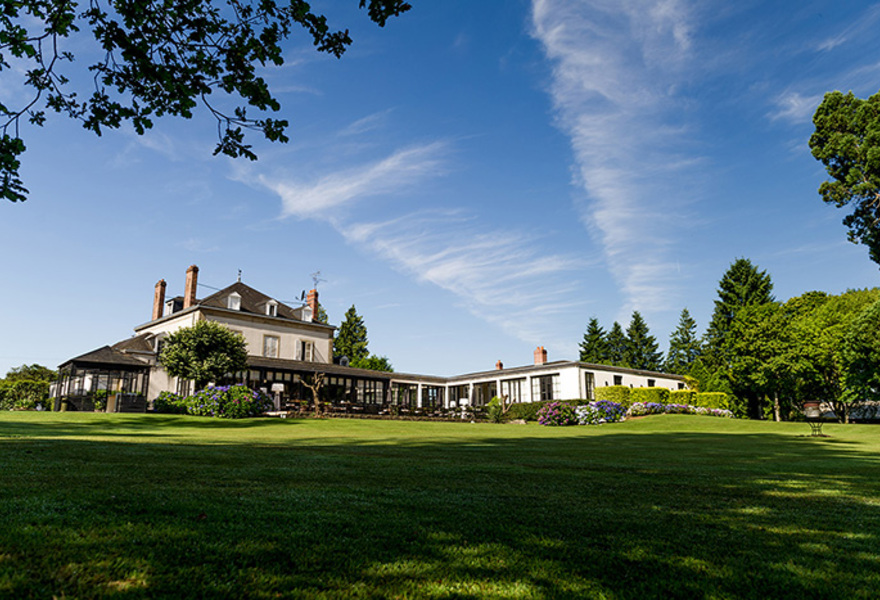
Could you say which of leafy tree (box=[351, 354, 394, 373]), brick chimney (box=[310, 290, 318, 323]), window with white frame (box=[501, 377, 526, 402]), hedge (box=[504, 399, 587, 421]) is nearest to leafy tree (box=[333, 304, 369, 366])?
leafy tree (box=[351, 354, 394, 373])

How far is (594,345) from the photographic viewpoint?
2854 inches

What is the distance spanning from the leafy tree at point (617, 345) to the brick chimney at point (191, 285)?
51.9 metres

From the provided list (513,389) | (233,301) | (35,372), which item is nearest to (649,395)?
(513,389)

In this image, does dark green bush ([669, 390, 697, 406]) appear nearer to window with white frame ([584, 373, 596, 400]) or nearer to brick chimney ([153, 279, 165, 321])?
window with white frame ([584, 373, 596, 400])

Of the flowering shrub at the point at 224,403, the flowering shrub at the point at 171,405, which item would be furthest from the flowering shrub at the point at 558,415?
the flowering shrub at the point at 171,405

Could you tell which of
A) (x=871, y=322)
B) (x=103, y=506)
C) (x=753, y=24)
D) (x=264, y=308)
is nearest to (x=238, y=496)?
(x=103, y=506)

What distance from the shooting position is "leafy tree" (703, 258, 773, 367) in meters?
56.2

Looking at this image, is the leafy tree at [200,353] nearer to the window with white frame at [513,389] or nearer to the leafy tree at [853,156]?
the window with white frame at [513,389]

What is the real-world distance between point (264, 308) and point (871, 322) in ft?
130

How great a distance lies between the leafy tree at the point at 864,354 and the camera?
27562 mm

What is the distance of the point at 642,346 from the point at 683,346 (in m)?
5.85

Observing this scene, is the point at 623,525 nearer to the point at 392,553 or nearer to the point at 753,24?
the point at 392,553

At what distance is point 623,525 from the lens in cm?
395

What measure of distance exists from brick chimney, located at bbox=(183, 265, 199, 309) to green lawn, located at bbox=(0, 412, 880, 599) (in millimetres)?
37757
